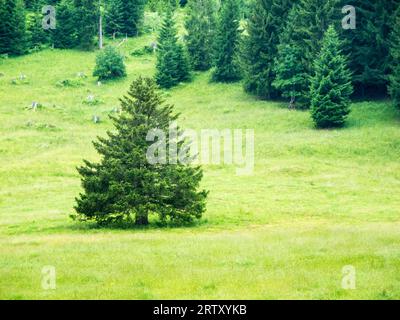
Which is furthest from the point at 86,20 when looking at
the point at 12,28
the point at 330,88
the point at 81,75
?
the point at 330,88

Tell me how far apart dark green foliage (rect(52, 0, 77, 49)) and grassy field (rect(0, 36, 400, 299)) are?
10.1 metres

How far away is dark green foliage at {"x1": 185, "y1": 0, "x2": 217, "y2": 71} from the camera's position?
252ft

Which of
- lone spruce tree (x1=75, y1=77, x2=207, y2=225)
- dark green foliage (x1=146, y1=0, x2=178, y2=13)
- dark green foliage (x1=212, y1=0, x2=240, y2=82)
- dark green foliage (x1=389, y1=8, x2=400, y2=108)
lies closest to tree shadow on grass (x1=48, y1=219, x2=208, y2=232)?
lone spruce tree (x1=75, y1=77, x2=207, y2=225)

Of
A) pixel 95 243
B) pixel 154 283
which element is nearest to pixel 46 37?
pixel 95 243

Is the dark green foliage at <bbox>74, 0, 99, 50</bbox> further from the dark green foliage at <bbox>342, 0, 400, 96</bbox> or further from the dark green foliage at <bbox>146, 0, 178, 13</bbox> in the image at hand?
the dark green foliage at <bbox>342, 0, 400, 96</bbox>

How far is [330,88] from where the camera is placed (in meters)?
53.2

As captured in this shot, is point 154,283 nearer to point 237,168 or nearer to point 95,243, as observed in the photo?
point 95,243

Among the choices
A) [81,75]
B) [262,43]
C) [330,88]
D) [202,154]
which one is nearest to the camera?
[202,154]

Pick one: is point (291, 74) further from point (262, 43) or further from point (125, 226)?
point (125, 226)

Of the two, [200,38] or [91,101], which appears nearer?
[91,101]

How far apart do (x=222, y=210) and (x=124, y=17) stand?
215 ft

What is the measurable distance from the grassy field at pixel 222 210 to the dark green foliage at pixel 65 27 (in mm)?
10088
